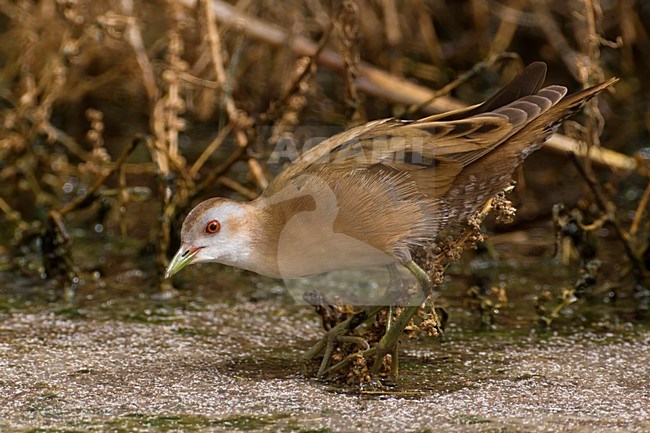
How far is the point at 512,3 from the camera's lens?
6.99 metres

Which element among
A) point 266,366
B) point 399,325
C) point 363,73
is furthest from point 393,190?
point 363,73

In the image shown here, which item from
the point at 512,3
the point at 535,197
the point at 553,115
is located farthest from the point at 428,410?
the point at 512,3

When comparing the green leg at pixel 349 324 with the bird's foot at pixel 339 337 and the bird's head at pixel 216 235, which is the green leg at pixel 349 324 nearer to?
the bird's foot at pixel 339 337

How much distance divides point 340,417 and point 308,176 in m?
0.87

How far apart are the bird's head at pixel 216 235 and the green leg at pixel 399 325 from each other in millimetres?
589

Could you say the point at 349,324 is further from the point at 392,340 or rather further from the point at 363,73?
the point at 363,73

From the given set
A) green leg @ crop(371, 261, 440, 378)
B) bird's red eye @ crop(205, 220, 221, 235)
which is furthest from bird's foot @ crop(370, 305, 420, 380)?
bird's red eye @ crop(205, 220, 221, 235)

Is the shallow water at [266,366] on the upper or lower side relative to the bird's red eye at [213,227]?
lower

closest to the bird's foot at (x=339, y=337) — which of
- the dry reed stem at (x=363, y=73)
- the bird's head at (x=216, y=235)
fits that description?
the bird's head at (x=216, y=235)

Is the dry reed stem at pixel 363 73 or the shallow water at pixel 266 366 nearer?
the shallow water at pixel 266 366

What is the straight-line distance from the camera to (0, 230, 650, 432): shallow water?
2.84 metres

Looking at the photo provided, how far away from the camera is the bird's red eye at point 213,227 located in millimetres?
3363

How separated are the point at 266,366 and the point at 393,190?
0.77 meters

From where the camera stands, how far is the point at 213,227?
3367 millimetres
